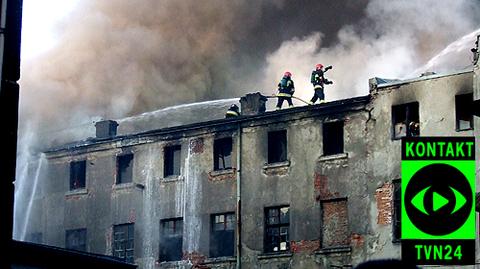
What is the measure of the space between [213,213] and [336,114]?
5.55m

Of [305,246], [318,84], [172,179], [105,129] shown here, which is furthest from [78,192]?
[305,246]

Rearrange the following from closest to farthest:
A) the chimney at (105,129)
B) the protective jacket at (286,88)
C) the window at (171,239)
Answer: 1. the window at (171,239)
2. the protective jacket at (286,88)
3. the chimney at (105,129)

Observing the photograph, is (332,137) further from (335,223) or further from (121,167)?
(121,167)

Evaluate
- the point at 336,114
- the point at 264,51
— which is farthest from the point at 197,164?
the point at 264,51

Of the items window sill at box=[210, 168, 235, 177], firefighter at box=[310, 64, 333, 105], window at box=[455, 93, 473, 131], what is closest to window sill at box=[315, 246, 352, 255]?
window sill at box=[210, 168, 235, 177]

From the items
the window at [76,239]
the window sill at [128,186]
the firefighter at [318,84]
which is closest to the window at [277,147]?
the firefighter at [318,84]

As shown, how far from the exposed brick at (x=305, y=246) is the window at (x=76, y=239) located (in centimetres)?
869

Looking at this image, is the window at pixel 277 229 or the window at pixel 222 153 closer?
the window at pixel 277 229

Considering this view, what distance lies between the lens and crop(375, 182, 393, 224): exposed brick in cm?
3369

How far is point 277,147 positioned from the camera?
36938mm

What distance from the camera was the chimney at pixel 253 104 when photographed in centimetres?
3859

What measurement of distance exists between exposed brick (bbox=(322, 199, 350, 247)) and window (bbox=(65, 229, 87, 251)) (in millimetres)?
9829

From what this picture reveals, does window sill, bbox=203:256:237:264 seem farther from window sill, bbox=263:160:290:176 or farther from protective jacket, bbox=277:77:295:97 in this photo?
protective jacket, bbox=277:77:295:97

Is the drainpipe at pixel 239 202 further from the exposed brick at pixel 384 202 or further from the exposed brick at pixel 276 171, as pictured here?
the exposed brick at pixel 384 202
